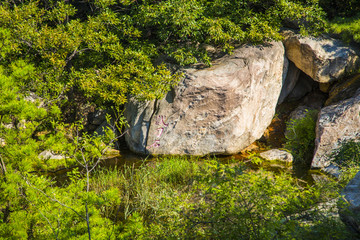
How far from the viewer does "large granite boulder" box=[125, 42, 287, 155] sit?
25.1 feet

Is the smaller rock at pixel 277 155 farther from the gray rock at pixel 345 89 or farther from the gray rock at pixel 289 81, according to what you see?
the gray rock at pixel 289 81

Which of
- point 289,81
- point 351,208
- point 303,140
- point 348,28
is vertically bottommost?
point 303,140

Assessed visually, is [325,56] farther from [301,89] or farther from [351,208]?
[351,208]

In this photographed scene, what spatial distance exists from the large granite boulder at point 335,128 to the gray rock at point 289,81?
235 centimetres

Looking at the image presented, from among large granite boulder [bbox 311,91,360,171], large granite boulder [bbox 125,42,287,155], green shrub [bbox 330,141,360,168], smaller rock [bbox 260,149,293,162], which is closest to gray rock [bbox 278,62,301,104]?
large granite boulder [bbox 125,42,287,155]

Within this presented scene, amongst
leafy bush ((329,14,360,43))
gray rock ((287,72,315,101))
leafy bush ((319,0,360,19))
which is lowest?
gray rock ((287,72,315,101))

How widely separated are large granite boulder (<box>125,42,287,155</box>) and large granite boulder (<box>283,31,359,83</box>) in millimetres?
1706

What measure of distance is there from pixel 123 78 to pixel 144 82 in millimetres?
582

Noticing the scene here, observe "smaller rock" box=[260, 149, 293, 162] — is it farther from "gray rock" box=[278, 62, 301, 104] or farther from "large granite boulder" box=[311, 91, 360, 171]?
"gray rock" box=[278, 62, 301, 104]

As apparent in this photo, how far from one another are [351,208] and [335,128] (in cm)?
498

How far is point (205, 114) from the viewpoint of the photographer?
25.3 feet

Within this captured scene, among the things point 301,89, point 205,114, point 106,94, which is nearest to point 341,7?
point 301,89

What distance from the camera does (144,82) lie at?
308 inches

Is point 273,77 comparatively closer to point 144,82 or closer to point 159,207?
point 144,82
